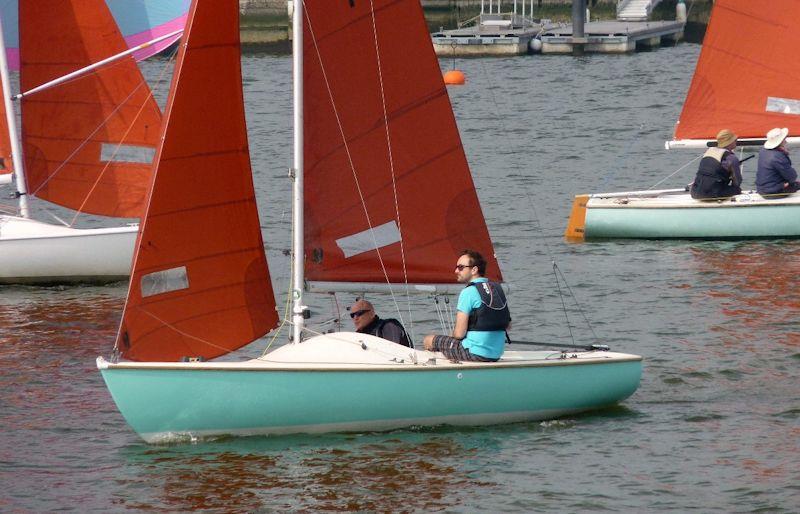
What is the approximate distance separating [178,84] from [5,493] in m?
3.93

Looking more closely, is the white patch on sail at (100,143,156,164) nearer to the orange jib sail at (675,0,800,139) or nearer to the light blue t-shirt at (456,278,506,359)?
the orange jib sail at (675,0,800,139)

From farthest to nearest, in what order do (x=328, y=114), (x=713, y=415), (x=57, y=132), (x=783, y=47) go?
1. (x=783, y=47)
2. (x=57, y=132)
3. (x=713, y=415)
4. (x=328, y=114)

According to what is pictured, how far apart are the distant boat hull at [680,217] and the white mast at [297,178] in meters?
11.8

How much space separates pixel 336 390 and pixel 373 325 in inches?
39.5

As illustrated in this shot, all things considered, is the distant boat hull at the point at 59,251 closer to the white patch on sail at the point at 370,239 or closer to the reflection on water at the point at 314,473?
the reflection on water at the point at 314,473

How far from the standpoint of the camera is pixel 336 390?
13.9 m

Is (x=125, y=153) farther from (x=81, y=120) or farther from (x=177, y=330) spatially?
(x=177, y=330)

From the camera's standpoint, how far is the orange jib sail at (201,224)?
13.6 meters

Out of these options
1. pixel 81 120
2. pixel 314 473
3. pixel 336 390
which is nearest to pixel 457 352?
pixel 336 390

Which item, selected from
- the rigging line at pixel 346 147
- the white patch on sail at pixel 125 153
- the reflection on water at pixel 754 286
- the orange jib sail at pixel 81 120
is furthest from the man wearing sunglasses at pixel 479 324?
the white patch on sail at pixel 125 153

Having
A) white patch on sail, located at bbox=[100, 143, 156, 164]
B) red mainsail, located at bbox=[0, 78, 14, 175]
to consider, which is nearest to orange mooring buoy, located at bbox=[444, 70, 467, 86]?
white patch on sail, located at bbox=[100, 143, 156, 164]

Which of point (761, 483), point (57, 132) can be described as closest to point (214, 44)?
point (761, 483)

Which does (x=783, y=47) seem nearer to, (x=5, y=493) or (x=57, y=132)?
(x=57, y=132)

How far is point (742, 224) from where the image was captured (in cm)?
2438
